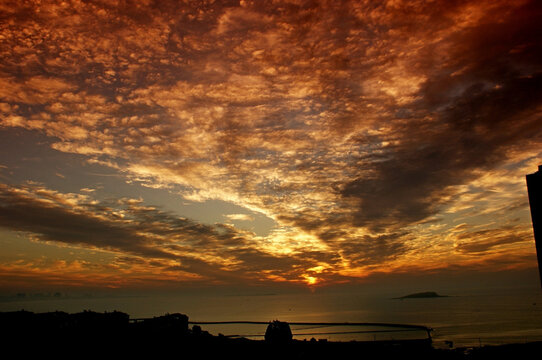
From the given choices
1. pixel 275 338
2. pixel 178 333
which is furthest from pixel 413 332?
pixel 178 333

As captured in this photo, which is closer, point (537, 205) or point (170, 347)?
point (537, 205)

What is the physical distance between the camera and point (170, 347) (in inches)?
1951

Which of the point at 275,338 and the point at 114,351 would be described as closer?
the point at 114,351

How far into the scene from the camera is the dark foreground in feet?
143

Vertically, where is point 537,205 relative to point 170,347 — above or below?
above

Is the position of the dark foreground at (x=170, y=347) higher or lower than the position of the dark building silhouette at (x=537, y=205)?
lower

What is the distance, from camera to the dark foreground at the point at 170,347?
4344 centimetres

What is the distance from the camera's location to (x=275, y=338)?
186ft

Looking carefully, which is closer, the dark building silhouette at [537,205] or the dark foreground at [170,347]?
the dark building silhouette at [537,205]

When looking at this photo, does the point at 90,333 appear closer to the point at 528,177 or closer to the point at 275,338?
the point at 275,338

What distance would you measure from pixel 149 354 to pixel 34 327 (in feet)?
104

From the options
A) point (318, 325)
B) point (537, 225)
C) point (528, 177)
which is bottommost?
point (318, 325)

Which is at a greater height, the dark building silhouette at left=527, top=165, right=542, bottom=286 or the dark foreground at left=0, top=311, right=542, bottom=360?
the dark building silhouette at left=527, top=165, right=542, bottom=286

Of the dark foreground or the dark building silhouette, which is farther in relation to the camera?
the dark foreground
